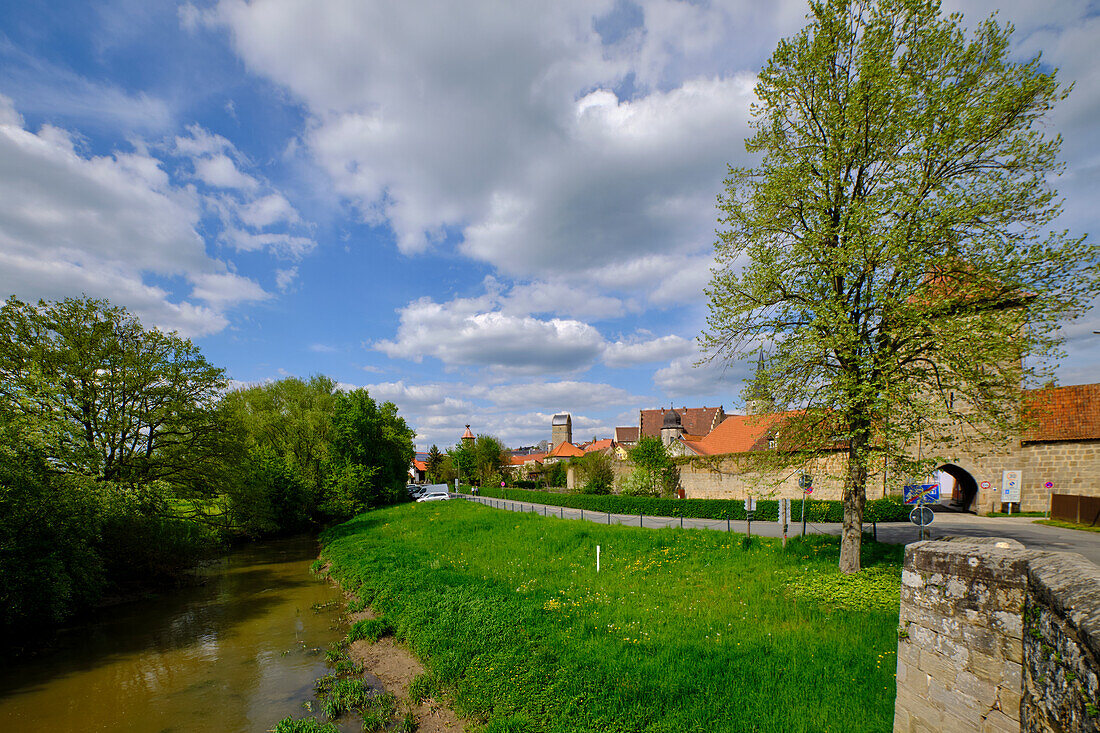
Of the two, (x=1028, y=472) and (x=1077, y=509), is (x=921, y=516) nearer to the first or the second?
(x=1077, y=509)

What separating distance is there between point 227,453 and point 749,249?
66.3ft

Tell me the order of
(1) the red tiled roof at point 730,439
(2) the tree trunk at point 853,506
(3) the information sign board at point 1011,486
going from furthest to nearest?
1. (1) the red tiled roof at point 730,439
2. (3) the information sign board at point 1011,486
3. (2) the tree trunk at point 853,506

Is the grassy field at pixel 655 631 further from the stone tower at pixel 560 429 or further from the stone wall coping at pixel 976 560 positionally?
the stone tower at pixel 560 429

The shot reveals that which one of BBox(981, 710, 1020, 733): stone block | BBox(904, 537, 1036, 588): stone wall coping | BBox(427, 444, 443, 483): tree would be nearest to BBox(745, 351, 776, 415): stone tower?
BBox(904, 537, 1036, 588): stone wall coping

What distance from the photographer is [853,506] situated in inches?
402

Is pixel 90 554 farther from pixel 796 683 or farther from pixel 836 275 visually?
pixel 836 275

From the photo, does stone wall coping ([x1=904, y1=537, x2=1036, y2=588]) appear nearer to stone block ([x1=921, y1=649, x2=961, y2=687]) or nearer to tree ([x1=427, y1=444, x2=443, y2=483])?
stone block ([x1=921, y1=649, x2=961, y2=687])

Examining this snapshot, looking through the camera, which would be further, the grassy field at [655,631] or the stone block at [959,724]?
the grassy field at [655,631]

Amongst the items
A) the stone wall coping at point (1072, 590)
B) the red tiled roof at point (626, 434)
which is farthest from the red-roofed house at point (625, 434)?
the stone wall coping at point (1072, 590)

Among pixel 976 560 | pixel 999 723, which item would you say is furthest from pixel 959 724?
pixel 976 560

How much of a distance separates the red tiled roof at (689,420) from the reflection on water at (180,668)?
56103 millimetres

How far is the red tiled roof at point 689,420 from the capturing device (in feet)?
220

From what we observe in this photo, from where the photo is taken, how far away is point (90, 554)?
12016mm

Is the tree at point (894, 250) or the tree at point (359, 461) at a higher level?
the tree at point (894, 250)
